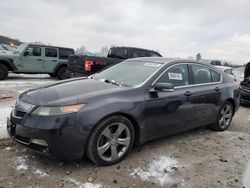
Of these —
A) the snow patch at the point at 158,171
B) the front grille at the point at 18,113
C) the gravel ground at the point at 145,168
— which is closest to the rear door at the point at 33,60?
the gravel ground at the point at 145,168

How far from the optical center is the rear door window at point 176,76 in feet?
15.3

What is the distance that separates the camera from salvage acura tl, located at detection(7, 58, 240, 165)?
3572 millimetres

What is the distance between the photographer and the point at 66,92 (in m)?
3.99

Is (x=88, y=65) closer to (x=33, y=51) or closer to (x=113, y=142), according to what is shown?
(x=33, y=51)

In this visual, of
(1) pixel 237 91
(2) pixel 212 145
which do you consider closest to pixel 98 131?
(2) pixel 212 145

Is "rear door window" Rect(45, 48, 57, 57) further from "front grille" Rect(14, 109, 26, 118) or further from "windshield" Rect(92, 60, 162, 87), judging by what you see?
"front grille" Rect(14, 109, 26, 118)

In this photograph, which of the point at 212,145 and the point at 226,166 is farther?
the point at 212,145

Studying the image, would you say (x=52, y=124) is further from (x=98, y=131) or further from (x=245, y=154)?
(x=245, y=154)

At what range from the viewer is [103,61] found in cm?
991

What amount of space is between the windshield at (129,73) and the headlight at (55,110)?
1080 mm

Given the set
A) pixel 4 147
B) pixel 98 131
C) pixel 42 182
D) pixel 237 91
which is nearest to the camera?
pixel 42 182

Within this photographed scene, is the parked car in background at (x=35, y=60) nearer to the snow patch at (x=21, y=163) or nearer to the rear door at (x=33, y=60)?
the rear door at (x=33, y=60)

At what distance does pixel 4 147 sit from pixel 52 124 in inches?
56.2

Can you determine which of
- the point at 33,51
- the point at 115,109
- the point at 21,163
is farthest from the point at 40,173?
the point at 33,51
